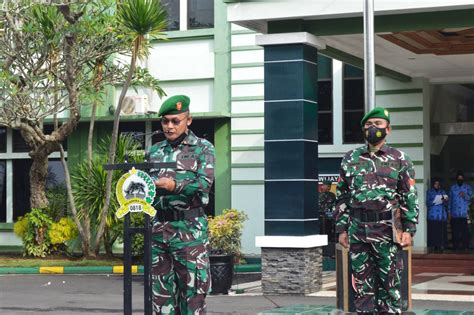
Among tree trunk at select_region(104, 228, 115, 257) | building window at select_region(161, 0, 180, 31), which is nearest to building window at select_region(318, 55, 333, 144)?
building window at select_region(161, 0, 180, 31)

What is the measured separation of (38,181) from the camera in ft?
75.0

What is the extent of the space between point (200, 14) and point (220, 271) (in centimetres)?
955

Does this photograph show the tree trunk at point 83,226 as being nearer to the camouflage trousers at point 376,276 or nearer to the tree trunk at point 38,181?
the tree trunk at point 38,181

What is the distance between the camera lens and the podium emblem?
749cm

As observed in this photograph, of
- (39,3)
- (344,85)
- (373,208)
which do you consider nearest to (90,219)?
(39,3)

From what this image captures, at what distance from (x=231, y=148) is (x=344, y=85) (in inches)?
116

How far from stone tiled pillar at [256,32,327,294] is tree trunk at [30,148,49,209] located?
332 inches

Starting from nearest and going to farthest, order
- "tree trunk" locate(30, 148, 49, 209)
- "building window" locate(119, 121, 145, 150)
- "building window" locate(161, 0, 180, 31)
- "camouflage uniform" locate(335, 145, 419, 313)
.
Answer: "camouflage uniform" locate(335, 145, 419, 313) → "tree trunk" locate(30, 148, 49, 209) → "building window" locate(161, 0, 180, 31) → "building window" locate(119, 121, 145, 150)

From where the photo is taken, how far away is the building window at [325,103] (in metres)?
22.6

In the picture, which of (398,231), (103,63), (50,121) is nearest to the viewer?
(398,231)

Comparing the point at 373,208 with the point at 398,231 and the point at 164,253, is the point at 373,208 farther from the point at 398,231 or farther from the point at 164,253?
the point at 164,253

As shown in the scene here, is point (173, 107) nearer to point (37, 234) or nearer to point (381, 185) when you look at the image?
point (381, 185)

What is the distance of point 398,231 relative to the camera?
9.33 metres

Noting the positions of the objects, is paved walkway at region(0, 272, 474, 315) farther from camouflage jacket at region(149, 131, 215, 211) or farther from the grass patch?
camouflage jacket at region(149, 131, 215, 211)
